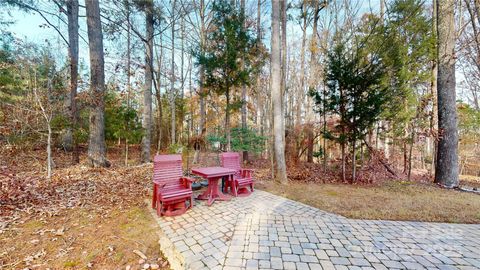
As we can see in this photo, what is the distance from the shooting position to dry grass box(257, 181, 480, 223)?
12.0ft

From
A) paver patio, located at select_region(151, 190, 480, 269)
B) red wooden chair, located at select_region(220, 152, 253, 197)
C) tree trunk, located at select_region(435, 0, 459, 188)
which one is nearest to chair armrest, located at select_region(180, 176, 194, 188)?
paver patio, located at select_region(151, 190, 480, 269)

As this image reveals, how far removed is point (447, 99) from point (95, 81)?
11104 millimetres

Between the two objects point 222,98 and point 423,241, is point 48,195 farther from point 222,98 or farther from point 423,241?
point 222,98

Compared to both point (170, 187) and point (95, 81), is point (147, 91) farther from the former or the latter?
point (170, 187)

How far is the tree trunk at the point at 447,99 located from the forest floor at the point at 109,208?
0.99 m

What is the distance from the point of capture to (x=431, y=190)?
5520mm

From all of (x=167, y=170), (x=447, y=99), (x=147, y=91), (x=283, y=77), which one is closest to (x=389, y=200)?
(x=447, y=99)

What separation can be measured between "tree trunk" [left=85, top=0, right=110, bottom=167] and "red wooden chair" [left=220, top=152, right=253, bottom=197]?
14.6 feet

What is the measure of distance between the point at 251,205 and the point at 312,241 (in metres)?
1.56

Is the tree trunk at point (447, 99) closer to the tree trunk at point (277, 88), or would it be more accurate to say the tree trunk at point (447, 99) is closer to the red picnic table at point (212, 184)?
the tree trunk at point (277, 88)

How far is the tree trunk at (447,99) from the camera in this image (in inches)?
238

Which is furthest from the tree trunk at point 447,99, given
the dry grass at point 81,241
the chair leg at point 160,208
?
the dry grass at point 81,241

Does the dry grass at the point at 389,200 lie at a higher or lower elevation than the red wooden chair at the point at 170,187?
lower

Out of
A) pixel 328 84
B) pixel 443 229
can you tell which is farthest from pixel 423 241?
pixel 328 84
